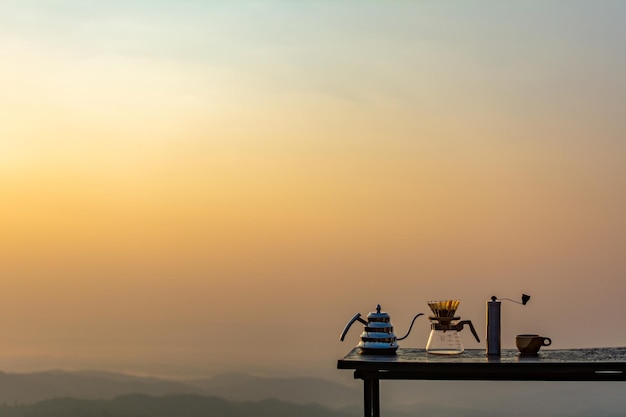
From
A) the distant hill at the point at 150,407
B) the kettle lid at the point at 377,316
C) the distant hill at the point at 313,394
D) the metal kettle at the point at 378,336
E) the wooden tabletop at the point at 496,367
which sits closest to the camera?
the wooden tabletop at the point at 496,367

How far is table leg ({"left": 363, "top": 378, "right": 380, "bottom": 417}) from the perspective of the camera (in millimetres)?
3754

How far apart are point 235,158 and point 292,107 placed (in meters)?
0.53

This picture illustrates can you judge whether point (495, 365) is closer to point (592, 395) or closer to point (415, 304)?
point (415, 304)

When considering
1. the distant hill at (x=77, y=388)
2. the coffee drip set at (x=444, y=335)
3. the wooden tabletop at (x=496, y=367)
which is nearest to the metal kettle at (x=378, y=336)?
the coffee drip set at (x=444, y=335)

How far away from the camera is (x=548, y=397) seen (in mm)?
5746

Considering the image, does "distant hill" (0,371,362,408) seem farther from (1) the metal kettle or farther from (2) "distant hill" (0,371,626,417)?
(1) the metal kettle

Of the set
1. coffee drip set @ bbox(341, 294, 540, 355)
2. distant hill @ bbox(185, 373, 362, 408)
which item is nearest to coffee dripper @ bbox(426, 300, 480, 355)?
coffee drip set @ bbox(341, 294, 540, 355)

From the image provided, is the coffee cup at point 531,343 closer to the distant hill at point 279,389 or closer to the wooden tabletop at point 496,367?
the wooden tabletop at point 496,367

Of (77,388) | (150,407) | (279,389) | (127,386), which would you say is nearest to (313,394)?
(279,389)

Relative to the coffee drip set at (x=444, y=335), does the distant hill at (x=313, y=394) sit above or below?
below

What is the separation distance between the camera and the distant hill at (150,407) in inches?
267

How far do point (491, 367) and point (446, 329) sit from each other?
14.0 inches

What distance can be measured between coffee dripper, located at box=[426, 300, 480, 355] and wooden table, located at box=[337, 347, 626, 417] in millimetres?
72

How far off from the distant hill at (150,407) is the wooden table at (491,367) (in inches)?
118
